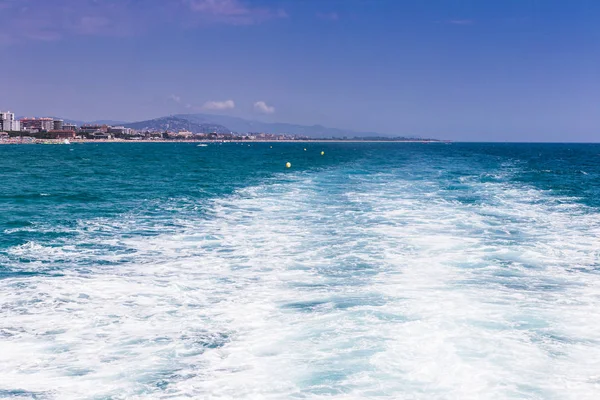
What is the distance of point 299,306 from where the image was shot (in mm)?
12805

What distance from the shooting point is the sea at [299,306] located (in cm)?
886

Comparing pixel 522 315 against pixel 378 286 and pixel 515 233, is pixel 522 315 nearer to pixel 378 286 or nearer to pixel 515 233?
pixel 378 286

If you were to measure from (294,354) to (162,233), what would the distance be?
532 inches

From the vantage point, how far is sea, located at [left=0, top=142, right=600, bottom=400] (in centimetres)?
886

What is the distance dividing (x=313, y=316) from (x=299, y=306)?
88 centimetres

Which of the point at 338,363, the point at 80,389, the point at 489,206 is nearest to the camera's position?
the point at 80,389

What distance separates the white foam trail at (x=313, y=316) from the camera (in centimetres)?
883

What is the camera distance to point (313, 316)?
39.3 feet

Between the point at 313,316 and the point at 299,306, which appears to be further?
the point at 299,306

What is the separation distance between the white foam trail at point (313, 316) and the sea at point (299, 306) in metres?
0.05

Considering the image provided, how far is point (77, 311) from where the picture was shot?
12203 mm

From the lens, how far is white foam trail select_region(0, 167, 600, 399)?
29.0 ft

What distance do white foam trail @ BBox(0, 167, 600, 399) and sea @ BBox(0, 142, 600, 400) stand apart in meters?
0.05

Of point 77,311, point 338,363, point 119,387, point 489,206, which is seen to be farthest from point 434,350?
point 489,206
